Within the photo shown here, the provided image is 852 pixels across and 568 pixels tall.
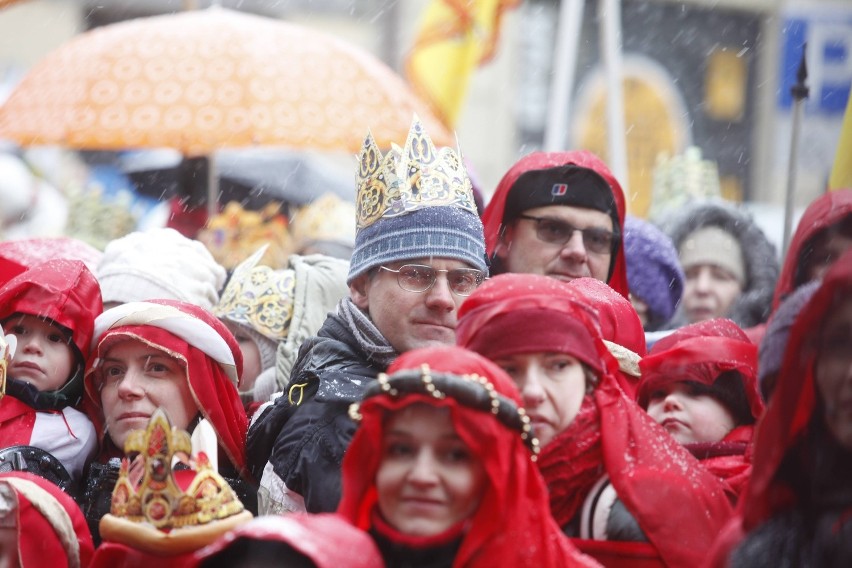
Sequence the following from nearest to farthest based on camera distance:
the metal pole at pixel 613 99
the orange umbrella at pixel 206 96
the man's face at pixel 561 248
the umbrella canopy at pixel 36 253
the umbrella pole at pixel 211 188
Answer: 1. the man's face at pixel 561 248
2. the umbrella canopy at pixel 36 253
3. the orange umbrella at pixel 206 96
4. the umbrella pole at pixel 211 188
5. the metal pole at pixel 613 99

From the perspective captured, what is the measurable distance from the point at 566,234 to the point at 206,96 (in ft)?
7.21

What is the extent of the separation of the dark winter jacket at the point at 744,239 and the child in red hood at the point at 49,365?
3497 mm

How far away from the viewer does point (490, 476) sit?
10.5 ft

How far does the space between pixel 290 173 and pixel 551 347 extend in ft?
26.1

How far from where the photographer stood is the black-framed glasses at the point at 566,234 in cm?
538

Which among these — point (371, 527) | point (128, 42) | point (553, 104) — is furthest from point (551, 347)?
point (553, 104)

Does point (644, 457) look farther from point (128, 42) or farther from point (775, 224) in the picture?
point (775, 224)

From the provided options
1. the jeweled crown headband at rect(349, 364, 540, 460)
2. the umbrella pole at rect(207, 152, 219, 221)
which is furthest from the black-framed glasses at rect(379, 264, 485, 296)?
the umbrella pole at rect(207, 152, 219, 221)

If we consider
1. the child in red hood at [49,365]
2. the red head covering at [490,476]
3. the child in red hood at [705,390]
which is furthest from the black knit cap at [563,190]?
the red head covering at [490,476]

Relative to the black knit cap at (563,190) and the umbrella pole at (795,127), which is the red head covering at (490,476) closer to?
the black knit cap at (563,190)

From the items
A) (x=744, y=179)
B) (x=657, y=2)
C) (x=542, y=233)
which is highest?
(x=657, y=2)

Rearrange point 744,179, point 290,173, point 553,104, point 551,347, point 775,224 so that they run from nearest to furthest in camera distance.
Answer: point 551,347 < point 553,104 < point 290,173 < point 775,224 < point 744,179

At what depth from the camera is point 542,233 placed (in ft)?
17.8

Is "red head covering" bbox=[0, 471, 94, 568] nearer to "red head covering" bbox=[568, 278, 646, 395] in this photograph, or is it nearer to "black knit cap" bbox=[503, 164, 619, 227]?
"red head covering" bbox=[568, 278, 646, 395]
